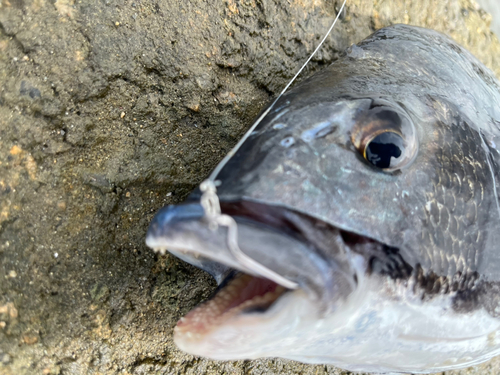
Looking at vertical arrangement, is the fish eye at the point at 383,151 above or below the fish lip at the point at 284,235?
above

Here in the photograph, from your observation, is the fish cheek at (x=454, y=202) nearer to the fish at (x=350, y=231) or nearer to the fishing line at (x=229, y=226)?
the fish at (x=350, y=231)

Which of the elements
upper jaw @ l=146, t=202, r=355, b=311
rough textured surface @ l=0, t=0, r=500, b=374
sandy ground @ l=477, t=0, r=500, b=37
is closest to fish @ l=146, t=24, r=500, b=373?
upper jaw @ l=146, t=202, r=355, b=311

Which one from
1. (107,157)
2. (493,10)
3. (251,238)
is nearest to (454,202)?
(251,238)

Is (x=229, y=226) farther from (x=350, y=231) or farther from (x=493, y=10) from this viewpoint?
(x=493, y=10)

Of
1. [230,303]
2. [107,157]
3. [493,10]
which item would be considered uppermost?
[493,10]

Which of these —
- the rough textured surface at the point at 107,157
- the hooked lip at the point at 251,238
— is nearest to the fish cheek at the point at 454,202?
the hooked lip at the point at 251,238

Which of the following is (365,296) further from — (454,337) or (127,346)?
(127,346)
